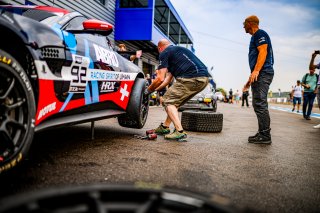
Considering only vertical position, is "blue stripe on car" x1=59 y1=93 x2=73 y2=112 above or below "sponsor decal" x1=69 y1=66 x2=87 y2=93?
below

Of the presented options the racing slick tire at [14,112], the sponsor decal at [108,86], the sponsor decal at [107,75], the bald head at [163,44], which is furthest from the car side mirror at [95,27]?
the bald head at [163,44]

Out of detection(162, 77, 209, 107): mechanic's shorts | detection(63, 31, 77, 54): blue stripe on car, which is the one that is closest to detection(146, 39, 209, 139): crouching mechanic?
detection(162, 77, 209, 107): mechanic's shorts

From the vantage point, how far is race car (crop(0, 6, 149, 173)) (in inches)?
61.7

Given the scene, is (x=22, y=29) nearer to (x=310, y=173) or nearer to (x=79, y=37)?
(x=79, y=37)

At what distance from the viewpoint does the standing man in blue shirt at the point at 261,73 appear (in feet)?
13.3

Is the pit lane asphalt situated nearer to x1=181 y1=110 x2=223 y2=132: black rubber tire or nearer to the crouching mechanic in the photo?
the crouching mechanic

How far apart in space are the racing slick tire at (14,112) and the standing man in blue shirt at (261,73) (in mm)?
3330

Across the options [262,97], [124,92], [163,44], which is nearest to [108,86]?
[124,92]

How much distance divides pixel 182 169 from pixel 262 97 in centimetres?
234

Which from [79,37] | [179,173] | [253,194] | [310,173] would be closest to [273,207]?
[253,194]

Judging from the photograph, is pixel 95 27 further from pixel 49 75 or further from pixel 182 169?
pixel 182 169

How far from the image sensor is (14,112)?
1.68m

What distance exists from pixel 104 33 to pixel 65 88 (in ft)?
2.21

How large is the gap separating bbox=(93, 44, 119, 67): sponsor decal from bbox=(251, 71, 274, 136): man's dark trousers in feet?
7.31
